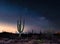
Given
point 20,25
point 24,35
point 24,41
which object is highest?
point 20,25

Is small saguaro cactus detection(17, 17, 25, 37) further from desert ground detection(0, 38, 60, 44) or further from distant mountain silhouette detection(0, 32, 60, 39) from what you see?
desert ground detection(0, 38, 60, 44)

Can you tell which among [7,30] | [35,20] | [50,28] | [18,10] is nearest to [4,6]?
[18,10]

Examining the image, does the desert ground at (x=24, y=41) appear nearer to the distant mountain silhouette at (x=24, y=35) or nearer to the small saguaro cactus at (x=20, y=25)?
the distant mountain silhouette at (x=24, y=35)

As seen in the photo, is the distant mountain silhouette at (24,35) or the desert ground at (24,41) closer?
the desert ground at (24,41)

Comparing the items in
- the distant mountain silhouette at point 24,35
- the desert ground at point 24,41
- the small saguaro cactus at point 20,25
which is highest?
the small saguaro cactus at point 20,25

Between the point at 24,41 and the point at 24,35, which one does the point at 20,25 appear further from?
the point at 24,41

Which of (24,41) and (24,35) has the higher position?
(24,35)

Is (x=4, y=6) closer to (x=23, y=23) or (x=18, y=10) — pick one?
(x=18, y=10)

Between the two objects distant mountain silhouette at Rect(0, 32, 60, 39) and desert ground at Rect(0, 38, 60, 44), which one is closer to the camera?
desert ground at Rect(0, 38, 60, 44)

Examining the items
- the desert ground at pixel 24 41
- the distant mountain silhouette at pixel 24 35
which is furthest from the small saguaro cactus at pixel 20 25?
the desert ground at pixel 24 41

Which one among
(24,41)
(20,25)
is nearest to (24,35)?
(24,41)

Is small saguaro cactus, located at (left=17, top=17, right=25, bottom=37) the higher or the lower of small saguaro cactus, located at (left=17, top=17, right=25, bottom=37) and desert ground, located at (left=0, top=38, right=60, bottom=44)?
the higher

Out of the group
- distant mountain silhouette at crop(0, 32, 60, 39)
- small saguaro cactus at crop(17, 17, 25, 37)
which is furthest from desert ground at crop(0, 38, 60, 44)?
small saguaro cactus at crop(17, 17, 25, 37)

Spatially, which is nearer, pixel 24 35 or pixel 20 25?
pixel 20 25
